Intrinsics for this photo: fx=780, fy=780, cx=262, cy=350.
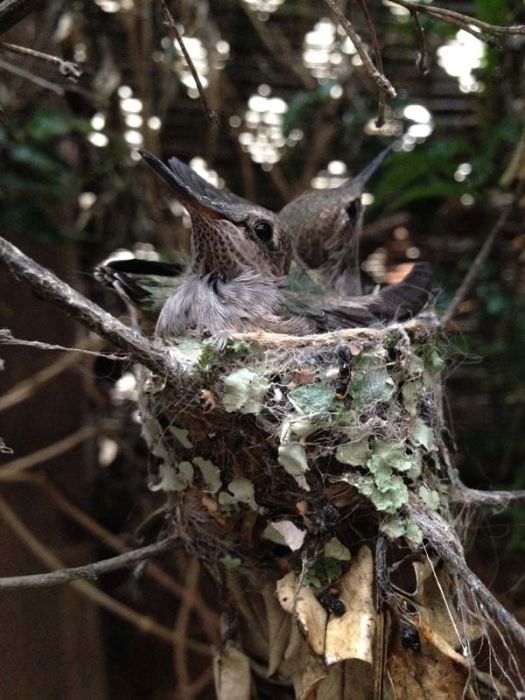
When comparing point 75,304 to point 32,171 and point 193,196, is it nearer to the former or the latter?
point 193,196

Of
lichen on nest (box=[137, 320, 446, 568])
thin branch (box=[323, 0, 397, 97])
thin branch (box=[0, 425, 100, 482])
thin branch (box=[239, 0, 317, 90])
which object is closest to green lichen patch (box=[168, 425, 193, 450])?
lichen on nest (box=[137, 320, 446, 568])

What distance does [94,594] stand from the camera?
173cm

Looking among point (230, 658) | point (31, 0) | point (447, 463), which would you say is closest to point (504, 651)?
point (447, 463)

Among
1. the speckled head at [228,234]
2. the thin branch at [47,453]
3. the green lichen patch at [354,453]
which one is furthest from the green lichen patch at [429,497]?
the thin branch at [47,453]

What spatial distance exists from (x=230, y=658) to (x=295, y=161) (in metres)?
1.36

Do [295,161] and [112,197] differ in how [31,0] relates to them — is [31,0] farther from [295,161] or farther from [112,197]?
[295,161]

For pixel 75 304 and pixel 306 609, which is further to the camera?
pixel 306 609

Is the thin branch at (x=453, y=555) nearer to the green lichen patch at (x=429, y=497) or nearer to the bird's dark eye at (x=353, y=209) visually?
the green lichen patch at (x=429, y=497)

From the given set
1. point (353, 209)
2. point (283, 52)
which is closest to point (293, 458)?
point (353, 209)

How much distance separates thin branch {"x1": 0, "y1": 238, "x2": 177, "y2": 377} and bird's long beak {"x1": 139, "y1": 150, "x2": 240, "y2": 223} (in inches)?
12.8

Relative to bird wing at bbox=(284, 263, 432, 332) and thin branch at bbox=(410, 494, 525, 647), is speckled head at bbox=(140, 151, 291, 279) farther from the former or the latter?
thin branch at bbox=(410, 494, 525, 647)

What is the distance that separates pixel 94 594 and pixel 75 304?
1105 mm

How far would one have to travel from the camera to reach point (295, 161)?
7.00ft

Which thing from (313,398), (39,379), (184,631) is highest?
(313,398)
